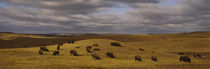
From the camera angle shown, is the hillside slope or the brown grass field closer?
the hillside slope

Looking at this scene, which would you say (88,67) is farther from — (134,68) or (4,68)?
(4,68)

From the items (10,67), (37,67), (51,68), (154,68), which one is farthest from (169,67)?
(10,67)

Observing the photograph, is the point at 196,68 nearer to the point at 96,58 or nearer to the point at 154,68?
the point at 154,68

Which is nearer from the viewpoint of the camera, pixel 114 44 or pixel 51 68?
pixel 51 68

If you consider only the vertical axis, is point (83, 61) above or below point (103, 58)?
above

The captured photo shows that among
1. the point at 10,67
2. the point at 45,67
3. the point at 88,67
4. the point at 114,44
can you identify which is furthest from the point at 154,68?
the point at 114,44

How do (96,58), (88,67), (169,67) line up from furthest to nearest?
(96,58) < (169,67) < (88,67)

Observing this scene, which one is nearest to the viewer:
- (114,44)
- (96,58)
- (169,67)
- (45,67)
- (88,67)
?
(45,67)

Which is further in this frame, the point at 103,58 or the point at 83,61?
the point at 103,58

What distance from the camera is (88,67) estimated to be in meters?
21.6

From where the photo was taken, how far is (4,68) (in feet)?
61.8

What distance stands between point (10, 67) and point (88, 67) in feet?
28.1

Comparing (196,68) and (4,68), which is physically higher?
(4,68)

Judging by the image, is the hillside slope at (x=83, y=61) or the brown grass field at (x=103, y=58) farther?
the brown grass field at (x=103, y=58)
